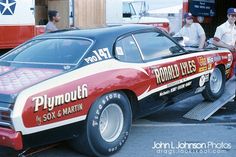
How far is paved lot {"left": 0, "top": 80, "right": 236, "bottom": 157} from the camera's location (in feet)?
15.7

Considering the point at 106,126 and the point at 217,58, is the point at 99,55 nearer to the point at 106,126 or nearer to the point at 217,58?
the point at 106,126

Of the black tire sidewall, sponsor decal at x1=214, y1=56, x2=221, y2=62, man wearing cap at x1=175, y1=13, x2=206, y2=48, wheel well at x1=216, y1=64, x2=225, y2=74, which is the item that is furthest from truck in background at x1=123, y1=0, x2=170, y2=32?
the black tire sidewall

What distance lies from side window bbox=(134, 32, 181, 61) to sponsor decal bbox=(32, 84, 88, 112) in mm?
1313

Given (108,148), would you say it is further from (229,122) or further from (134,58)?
(229,122)

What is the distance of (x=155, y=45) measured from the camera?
5566 mm

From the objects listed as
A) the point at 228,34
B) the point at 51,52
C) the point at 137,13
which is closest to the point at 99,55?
the point at 51,52

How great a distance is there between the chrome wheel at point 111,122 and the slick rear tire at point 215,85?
2278 millimetres

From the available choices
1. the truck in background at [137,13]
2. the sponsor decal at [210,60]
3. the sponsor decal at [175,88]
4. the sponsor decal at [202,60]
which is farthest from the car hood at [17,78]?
the truck in background at [137,13]

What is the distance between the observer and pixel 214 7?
16.0 metres

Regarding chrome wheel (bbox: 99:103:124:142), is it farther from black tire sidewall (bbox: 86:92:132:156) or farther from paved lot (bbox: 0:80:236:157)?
paved lot (bbox: 0:80:236:157)

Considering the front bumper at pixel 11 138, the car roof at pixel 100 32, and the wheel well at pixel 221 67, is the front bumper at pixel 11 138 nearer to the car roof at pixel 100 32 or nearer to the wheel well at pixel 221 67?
the car roof at pixel 100 32

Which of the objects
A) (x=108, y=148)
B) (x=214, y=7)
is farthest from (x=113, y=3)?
(x=108, y=148)

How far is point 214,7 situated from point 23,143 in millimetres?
13424

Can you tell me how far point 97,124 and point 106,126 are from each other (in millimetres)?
359
